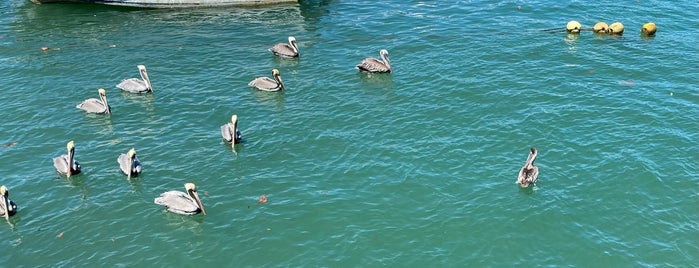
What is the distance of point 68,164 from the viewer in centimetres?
3159

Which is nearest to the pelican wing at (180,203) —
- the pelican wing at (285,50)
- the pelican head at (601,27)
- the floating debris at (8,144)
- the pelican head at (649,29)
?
the floating debris at (8,144)

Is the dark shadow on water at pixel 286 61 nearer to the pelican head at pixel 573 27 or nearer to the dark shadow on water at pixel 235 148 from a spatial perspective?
the dark shadow on water at pixel 235 148

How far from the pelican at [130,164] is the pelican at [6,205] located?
456 cm

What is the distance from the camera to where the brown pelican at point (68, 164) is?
103 feet

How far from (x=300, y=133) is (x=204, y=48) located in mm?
13590

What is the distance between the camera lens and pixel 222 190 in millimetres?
31000

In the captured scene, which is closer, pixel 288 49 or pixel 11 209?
pixel 11 209

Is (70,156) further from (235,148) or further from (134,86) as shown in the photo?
(134,86)

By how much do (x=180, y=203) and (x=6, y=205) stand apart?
22.5ft

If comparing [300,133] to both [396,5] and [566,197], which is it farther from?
[396,5]

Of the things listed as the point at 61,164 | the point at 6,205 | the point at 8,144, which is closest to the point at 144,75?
the point at 8,144

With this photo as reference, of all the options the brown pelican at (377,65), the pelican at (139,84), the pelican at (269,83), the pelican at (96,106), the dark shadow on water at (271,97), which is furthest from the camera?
the brown pelican at (377,65)

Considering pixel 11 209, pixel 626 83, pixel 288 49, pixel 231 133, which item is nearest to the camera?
pixel 11 209

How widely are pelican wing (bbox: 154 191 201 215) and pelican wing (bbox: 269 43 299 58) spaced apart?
16.2m
